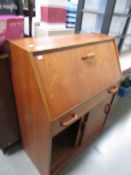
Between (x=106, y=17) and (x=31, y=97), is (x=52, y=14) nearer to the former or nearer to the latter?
(x=106, y=17)

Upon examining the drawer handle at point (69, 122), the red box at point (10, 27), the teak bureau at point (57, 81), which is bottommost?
the drawer handle at point (69, 122)

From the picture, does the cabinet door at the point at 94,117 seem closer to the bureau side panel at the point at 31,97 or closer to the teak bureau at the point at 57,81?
the teak bureau at the point at 57,81

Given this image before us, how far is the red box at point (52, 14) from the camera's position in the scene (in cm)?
154

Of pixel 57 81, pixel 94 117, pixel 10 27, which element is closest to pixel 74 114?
pixel 57 81

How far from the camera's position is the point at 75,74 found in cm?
93

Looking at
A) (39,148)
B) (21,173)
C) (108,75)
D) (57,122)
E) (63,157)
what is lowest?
(21,173)

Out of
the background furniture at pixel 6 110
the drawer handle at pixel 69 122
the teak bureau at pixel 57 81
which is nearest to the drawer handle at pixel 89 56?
the teak bureau at pixel 57 81

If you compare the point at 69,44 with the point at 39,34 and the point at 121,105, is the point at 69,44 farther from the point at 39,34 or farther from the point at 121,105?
the point at 121,105

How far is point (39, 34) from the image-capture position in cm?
168

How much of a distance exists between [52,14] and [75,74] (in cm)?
99

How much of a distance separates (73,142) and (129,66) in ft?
3.57

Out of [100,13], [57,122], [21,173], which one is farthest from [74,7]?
[21,173]

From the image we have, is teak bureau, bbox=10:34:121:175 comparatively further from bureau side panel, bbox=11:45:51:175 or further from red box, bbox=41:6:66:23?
red box, bbox=41:6:66:23

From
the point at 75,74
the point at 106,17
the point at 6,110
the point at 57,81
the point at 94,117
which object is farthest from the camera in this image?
the point at 106,17
